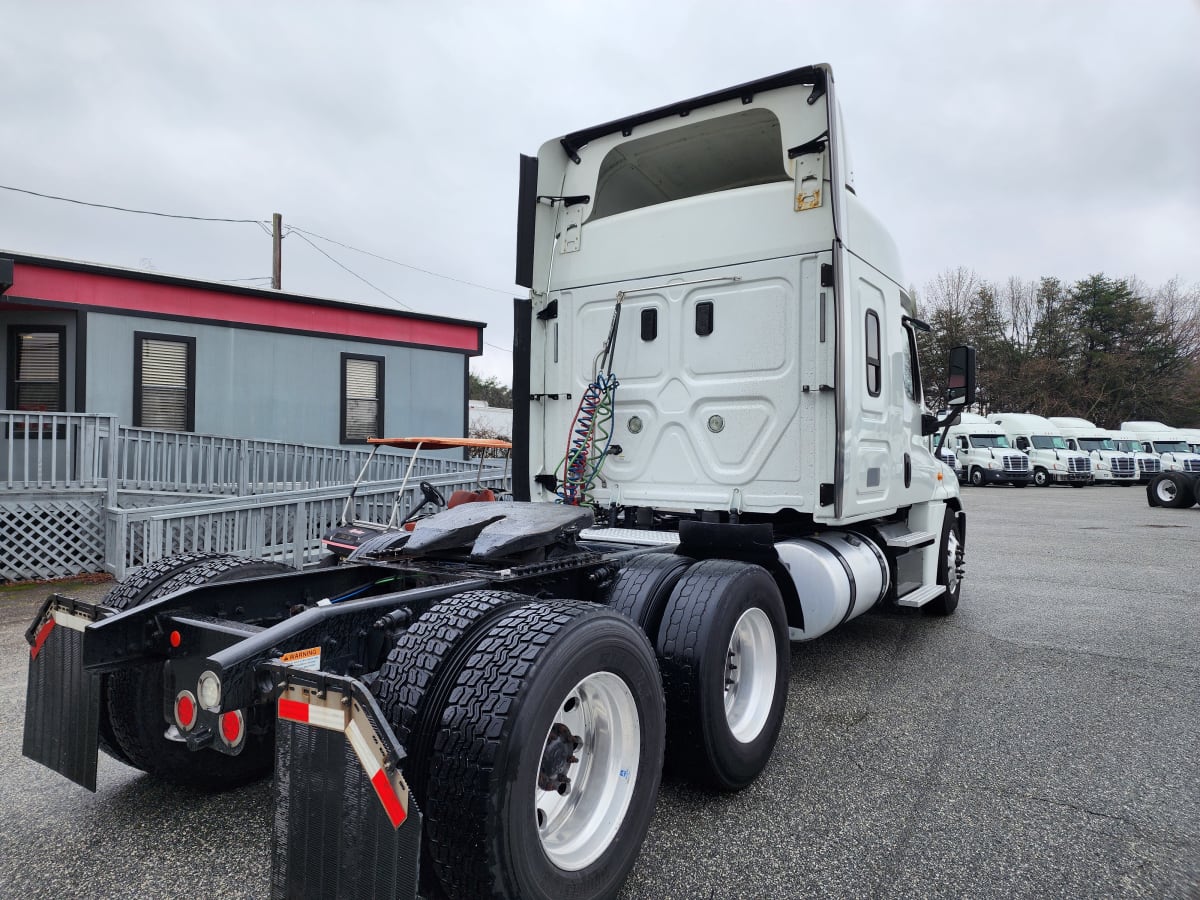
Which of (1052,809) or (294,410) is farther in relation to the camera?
(294,410)

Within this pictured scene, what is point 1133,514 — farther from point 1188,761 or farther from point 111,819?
point 111,819

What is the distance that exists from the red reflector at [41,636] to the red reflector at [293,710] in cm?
136

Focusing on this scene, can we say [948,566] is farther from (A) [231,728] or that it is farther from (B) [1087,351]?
(B) [1087,351]

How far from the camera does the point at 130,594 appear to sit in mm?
2953

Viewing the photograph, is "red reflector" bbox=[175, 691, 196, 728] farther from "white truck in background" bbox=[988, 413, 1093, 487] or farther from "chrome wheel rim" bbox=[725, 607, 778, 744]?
"white truck in background" bbox=[988, 413, 1093, 487]

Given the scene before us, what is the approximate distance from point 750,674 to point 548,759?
1.52m

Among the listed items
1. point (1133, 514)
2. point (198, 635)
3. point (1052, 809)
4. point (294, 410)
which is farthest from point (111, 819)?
point (1133, 514)

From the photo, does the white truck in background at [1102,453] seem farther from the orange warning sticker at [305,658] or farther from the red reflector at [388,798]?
the red reflector at [388,798]

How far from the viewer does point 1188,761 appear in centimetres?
364

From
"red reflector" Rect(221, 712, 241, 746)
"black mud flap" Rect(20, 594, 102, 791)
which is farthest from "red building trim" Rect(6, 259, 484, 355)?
"red reflector" Rect(221, 712, 241, 746)

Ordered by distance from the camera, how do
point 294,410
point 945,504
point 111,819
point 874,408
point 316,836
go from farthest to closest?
point 294,410 < point 945,504 < point 874,408 < point 111,819 < point 316,836

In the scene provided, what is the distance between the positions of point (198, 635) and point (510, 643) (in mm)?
1066

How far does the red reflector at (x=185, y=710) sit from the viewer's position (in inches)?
89.2

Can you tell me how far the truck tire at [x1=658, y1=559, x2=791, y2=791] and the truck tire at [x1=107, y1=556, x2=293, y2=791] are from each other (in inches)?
61.3
